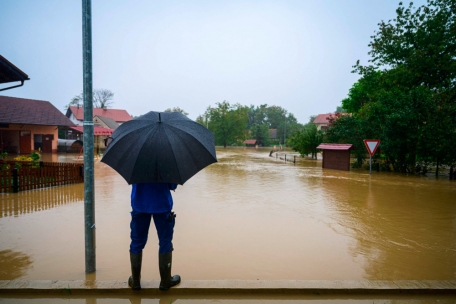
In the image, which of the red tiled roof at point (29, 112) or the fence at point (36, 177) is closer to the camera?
the fence at point (36, 177)

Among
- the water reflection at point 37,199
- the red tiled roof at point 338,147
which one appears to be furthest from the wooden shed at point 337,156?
the water reflection at point 37,199

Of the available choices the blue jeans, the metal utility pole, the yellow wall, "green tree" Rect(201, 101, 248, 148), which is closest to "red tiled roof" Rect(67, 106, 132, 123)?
"green tree" Rect(201, 101, 248, 148)

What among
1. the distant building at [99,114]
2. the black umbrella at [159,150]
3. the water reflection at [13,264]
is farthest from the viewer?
the distant building at [99,114]

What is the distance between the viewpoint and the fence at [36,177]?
1001 cm

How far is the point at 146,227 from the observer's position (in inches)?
141

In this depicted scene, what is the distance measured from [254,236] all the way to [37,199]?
23.6 ft

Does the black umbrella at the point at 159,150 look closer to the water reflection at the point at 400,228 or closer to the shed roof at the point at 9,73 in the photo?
the water reflection at the point at 400,228

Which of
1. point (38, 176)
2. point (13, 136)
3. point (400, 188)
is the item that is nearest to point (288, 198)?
point (400, 188)

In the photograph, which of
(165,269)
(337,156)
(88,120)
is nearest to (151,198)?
(165,269)

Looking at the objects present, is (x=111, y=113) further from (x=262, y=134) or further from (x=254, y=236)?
(x=254, y=236)

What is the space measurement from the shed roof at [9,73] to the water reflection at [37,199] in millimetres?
3621

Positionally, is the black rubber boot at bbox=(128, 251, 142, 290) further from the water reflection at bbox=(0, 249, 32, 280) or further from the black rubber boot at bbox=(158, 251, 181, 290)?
the water reflection at bbox=(0, 249, 32, 280)

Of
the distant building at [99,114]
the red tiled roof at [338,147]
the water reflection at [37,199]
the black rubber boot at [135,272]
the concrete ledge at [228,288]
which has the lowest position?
the water reflection at [37,199]

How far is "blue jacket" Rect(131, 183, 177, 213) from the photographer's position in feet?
11.3
